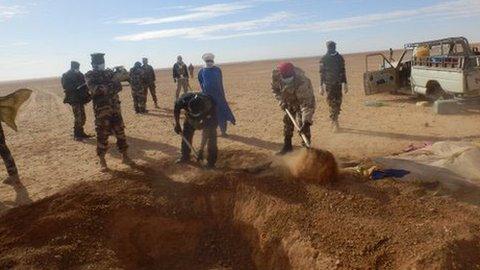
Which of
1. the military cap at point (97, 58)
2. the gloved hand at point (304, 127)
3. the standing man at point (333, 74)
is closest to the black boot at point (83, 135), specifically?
the military cap at point (97, 58)

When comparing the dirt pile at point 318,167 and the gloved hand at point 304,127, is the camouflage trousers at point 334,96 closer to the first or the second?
the gloved hand at point 304,127

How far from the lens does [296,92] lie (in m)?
6.84

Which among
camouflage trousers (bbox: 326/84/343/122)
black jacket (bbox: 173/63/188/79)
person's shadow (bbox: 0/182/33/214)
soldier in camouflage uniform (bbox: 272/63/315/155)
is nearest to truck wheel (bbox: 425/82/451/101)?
camouflage trousers (bbox: 326/84/343/122)

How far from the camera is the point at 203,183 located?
616cm

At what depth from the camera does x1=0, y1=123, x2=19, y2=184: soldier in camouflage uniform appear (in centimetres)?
686

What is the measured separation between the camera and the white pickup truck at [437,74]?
33.4ft

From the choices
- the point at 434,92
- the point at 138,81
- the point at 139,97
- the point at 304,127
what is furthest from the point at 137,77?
the point at 434,92

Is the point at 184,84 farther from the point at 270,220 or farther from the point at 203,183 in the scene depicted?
the point at 270,220

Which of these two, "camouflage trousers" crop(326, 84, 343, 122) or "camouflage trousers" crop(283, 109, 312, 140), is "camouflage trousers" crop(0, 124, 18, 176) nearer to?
"camouflage trousers" crop(283, 109, 312, 140)

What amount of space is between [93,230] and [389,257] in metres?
3.37

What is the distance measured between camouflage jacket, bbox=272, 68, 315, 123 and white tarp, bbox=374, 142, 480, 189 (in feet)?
4.10

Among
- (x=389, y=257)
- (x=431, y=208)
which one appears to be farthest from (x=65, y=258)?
(x=431, y=208)

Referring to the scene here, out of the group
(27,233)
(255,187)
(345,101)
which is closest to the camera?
(27,233)

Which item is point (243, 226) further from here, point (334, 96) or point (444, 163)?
point (334, 96)
